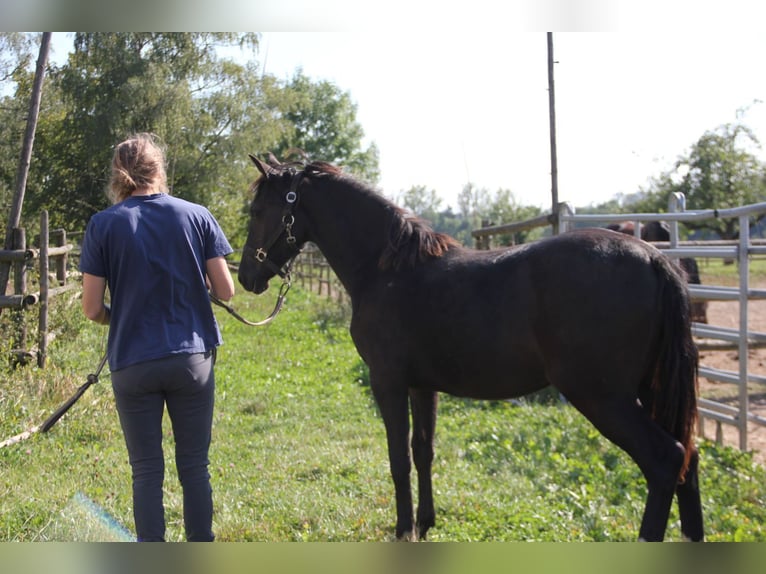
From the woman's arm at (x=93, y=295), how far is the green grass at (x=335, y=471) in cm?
149

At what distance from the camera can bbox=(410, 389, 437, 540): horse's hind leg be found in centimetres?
392

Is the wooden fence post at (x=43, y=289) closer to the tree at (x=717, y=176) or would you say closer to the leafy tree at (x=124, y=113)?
the leafy tree at (x=124, y=113)

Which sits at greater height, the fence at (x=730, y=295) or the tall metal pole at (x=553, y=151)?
the tall metal pole at (x=553, y=151)

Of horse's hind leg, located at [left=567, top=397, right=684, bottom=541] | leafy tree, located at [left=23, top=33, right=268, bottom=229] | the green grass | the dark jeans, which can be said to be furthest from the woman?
leafy tree, located at [left=23, top=33, right=268, bottom=229]

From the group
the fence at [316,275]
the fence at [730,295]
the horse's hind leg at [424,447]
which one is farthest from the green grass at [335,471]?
the fence at [316,275]

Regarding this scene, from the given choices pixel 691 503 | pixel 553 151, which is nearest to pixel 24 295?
pixel 553 151

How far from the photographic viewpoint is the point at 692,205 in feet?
120

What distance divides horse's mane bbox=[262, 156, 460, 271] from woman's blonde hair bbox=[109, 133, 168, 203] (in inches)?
53.1

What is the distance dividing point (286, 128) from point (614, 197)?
37561mm

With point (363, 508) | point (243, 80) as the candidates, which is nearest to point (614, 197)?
point (243, 80)

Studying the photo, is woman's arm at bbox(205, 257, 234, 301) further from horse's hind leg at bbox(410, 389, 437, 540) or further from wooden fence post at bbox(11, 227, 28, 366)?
wooden fence post at bbox(11, 227, 28, 366)

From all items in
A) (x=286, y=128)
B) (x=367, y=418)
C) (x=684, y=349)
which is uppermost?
(x=286, y=128)

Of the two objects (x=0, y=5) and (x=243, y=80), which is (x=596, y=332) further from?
(x=243, y=80)

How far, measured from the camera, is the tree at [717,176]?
3572cm
